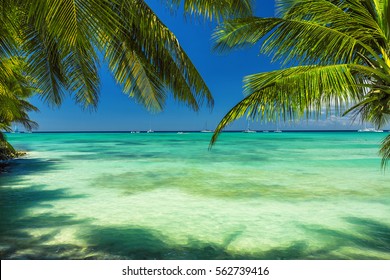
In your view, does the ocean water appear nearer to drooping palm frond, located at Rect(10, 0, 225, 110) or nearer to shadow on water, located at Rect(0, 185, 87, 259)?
shadow on water, located at Rect(0, 185, 87, 259)

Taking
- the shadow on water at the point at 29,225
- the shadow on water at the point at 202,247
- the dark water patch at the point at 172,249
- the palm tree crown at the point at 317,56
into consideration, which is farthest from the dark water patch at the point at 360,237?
the shadow on water at the point at 29,225

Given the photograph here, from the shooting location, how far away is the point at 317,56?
3.95 metres

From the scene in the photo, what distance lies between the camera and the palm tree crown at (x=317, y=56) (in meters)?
3.03

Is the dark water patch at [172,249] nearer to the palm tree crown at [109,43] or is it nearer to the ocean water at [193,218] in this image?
the ocean water at [193,218]

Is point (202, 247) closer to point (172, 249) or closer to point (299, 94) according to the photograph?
point (172, 249)

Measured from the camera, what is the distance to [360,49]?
4.19 meters

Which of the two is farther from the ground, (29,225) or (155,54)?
(155,54)

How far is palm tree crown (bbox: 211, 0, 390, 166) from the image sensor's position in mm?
3027

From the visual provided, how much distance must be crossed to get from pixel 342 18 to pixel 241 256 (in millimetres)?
3287

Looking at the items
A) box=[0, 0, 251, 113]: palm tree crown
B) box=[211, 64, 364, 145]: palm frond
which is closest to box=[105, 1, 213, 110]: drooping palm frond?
box=[0, 0, 251, 113]: palm tree crown

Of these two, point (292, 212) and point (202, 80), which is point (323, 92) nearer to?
point (202, 80)

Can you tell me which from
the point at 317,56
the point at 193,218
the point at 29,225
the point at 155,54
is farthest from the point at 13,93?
the point at 317,56
